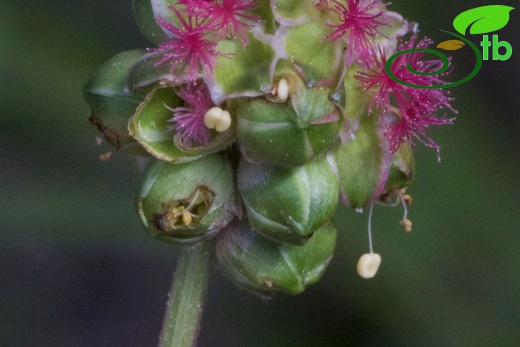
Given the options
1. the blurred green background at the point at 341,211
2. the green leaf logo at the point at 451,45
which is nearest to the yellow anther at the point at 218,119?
the green leaf logo at the point at 451,45

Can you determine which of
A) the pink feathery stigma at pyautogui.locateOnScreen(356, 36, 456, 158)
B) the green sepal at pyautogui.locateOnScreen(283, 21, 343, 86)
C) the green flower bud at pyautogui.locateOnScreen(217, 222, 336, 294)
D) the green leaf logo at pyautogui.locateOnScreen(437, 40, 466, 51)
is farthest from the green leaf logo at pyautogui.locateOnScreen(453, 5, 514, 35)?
the green flower bud at pyautogui.locateOnScreen(217, 222, 336, 294)

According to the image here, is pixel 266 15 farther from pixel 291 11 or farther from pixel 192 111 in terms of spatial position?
pixel 192 111

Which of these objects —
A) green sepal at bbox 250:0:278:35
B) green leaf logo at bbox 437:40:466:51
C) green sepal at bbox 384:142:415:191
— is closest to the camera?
green sepal at bbox 250:0:278:35

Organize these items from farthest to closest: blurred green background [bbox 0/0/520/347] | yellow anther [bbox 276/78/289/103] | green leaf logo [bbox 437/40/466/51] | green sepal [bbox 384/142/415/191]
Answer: blurred green background [bbox 0/0/520/347] → green leaf logo [bbox 437/40/466/51] → green sepal [bbox 384/142/415/191] → yellow anther [bbox 276/78/289/103]

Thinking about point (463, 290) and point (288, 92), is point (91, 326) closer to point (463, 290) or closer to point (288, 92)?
point (463, 290)

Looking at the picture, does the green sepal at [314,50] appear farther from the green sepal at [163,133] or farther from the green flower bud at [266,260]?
the green flower bud at [266,260]

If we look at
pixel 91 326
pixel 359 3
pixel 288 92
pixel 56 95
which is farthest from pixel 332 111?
pixel 91 326

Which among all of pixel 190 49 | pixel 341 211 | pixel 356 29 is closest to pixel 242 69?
pixel 190 49

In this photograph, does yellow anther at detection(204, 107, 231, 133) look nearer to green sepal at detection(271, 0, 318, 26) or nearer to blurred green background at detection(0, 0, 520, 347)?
green sepal at detection(271, 0, 318, 26)
